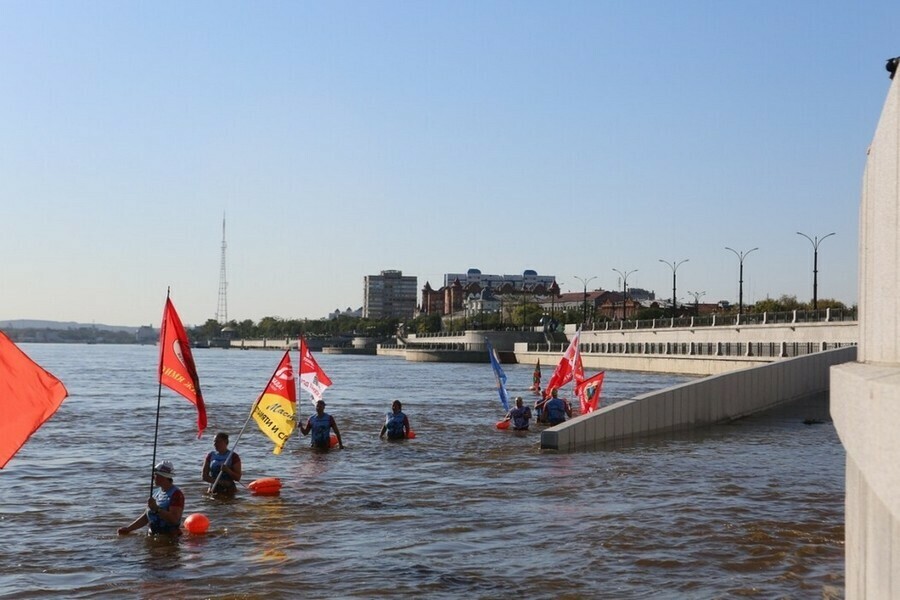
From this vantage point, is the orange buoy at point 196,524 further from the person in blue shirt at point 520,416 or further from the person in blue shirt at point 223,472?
the person in blue shirt at point 520,416

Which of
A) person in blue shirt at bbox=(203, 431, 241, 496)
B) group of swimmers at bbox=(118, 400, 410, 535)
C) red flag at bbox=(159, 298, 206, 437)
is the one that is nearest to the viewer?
red flag at bbox=(159, 298, 206, 437)

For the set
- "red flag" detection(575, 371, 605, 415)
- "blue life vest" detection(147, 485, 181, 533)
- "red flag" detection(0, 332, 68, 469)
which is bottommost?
"blue life vest" detection(147, 485, 181, 533)

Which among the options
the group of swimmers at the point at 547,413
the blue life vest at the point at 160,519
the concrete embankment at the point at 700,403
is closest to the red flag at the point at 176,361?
the blue life vest at the point at 160,519

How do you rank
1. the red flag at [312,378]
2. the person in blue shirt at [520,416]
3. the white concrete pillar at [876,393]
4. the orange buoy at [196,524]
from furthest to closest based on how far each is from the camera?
the person in blue shirt at [520,416], the red flag at [312,378], the orange buoy at [196,524], the white concrete pillar at [876,393]

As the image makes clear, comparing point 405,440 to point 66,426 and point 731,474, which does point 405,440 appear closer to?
point 731,474

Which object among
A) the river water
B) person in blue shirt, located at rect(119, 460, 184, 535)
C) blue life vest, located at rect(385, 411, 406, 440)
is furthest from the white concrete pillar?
blue life vest, located at rect(385, 411, 406, 440)

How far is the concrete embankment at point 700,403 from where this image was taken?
25406 millimetres

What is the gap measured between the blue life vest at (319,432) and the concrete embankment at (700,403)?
5.36 meters

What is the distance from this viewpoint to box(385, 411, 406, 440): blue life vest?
29.8 metres

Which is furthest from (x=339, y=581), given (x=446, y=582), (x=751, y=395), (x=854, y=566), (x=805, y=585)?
(x=751, y=395)

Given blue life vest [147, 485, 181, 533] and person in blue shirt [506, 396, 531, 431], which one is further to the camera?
person in blue shirt [506, 396, 531, 431]

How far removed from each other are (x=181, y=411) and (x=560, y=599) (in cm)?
3663

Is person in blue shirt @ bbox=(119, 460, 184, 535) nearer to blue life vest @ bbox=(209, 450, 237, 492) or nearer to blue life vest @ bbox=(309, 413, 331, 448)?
blue life vest @ bbox=(209, 450, 237, 492)

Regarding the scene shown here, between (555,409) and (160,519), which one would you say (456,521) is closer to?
(160,519)
